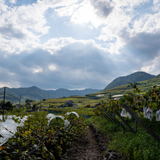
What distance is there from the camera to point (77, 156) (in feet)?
21.2

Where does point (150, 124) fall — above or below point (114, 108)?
below

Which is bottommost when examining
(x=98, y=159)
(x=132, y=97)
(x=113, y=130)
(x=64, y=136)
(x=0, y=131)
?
(x=98, y=159)

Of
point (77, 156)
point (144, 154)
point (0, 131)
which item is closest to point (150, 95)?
point (144, 154)

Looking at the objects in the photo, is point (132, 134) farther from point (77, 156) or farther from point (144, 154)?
point (77, 156)

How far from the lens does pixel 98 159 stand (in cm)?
624

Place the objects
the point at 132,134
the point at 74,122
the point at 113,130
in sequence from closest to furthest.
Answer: the point at 132,134 → the point at 74,122 → the point at 113,130

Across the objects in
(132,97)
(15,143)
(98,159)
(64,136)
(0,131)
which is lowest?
(98,159)

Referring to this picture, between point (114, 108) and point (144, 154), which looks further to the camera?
point (114, 108)

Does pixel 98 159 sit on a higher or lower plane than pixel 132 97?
lower

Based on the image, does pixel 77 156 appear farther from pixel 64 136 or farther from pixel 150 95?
pixel 150 95

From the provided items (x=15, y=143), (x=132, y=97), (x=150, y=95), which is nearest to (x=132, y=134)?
(x=132, y=97)

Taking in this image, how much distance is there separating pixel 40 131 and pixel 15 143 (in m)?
1.23

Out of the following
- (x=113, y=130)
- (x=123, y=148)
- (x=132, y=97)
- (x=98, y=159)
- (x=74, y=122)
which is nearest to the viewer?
(x=132, y=97)

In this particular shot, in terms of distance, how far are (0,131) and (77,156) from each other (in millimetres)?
3929
